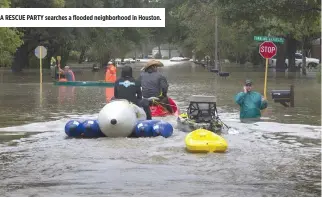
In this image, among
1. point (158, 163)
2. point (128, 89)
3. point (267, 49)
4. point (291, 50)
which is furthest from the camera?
point (291, 50)

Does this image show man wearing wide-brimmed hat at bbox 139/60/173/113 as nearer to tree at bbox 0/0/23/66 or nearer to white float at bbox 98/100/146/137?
white float at bbox 98/100/146/137

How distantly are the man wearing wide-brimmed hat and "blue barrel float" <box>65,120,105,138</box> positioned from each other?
3234mm

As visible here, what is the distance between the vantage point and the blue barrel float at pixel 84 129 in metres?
14.6

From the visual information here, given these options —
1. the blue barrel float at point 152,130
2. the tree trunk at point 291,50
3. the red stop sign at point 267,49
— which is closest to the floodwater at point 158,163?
the blue barrel float at point 152,130

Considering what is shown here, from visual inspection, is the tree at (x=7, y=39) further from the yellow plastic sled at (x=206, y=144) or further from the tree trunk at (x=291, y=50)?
the tree trunk at (x=291, y=50)

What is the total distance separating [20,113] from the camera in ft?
68.3

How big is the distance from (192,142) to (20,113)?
965 centimetres

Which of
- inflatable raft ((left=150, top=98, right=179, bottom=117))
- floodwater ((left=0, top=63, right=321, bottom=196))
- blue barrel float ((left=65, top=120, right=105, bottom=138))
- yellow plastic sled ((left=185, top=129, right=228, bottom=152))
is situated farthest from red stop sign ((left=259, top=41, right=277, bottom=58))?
yellow plastic sled ((left=185, top=129, right=228, bottom=152))

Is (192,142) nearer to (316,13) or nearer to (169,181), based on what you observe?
(169,181)

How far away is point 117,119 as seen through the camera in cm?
1398

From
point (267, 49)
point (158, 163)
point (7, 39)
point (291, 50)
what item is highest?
point (7, 39)

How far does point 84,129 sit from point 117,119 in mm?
1083

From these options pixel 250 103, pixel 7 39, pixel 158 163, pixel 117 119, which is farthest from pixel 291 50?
pixel 158 163

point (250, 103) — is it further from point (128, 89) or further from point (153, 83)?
point (128, 89)
